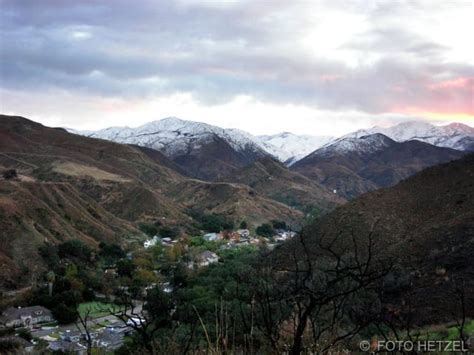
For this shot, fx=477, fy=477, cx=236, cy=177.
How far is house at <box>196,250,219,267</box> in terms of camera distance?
179ft

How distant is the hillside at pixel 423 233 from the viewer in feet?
77.3

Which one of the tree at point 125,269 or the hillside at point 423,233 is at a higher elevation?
the hillside at point 423,233

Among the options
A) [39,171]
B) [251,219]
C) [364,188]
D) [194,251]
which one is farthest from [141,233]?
[364,188]

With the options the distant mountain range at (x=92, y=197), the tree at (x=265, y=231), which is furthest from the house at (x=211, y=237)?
the tree at (x=265, y=231)

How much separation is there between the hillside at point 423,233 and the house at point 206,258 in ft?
47.3

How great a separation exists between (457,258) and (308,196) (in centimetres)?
10553

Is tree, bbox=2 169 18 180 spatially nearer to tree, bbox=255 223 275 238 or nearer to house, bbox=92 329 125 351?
tree, bbox=255 223 275 238

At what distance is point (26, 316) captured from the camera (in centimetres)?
3503

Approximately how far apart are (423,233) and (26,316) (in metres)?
29.2

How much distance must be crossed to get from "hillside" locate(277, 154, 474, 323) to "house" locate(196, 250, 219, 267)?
567 inches

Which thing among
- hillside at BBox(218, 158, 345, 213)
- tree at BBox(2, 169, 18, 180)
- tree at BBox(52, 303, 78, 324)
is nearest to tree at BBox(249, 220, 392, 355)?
tree at BBox(52, 303, 78, 324)

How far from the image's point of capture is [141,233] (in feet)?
244

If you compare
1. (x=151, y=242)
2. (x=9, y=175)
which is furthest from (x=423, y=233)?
(x=9, y=175)

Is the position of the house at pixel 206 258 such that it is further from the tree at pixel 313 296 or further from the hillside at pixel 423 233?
the tree at pixel 313 296
